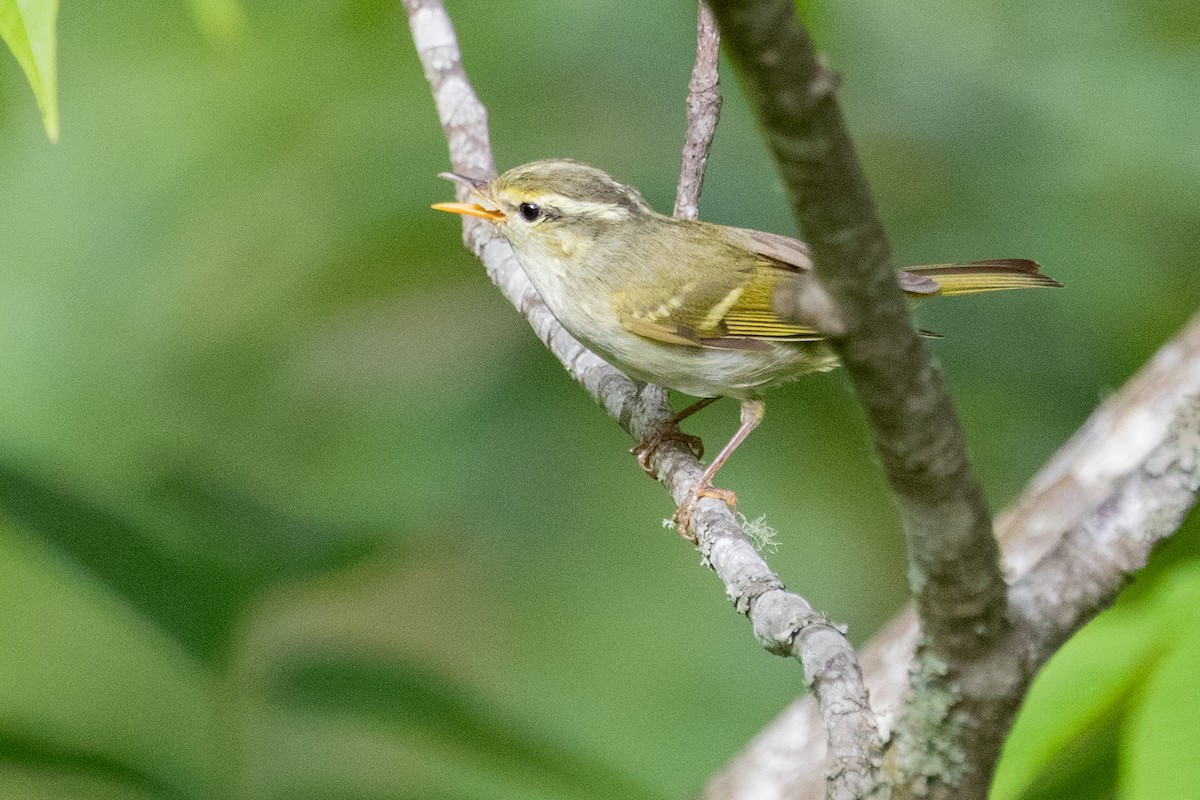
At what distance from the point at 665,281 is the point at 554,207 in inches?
14.8

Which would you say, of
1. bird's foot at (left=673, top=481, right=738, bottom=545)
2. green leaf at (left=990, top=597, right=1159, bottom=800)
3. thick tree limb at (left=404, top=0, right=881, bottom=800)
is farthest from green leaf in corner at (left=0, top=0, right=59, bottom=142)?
green leaf at (left=990, top=597, right=1159, bottom=800)

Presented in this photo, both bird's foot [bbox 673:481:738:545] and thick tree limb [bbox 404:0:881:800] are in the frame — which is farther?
bird's foot [bbox 673:481:738:545]

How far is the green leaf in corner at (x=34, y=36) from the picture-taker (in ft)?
4.80

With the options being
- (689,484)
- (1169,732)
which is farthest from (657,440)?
(1169,732)

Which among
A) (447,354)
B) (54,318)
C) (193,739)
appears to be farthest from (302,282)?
(193,739)

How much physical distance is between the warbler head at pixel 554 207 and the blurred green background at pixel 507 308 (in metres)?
1.09

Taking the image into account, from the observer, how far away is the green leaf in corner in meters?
1.46

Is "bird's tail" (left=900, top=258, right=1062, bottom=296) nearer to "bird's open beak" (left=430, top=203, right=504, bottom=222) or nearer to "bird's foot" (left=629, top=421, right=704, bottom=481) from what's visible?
"bird's foot" (left=629, top=421, right=704, bottom=481)

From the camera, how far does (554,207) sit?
10.4 ft

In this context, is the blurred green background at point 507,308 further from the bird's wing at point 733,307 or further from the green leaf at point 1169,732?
the green leaf at point 1169,732

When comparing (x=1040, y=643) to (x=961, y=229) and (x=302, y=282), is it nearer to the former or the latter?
(x=961, y=229)

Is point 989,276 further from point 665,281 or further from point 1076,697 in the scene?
point 1076,697

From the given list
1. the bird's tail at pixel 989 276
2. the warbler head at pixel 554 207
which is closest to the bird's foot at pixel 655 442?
the warbler head at pixel 554 207

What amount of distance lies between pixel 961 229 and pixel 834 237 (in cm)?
366
